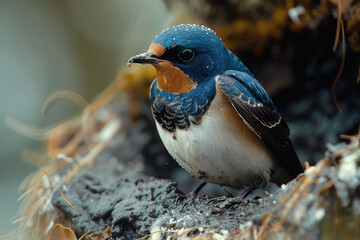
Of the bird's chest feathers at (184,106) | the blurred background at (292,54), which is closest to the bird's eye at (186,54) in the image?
→ the bird's chest feathers at (184,106)

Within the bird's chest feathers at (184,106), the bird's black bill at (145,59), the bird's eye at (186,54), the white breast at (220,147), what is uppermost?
the bird's black bill at (145,59)

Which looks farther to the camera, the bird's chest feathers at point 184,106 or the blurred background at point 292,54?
the blurred background at point 292,54

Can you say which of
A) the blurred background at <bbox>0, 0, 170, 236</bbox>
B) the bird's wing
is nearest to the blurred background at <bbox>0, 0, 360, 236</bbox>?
the bird's wing

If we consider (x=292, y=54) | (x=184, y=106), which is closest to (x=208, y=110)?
(x=184, y=106)

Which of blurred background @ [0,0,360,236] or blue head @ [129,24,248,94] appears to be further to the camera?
blurred background @ [0,0,360,236]

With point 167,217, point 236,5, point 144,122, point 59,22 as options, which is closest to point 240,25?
point 236,5

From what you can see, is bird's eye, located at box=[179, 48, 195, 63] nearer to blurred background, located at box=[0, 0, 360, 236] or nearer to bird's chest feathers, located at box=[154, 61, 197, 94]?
bird's chest feathers, located at box=[154, 61, 197, 94]

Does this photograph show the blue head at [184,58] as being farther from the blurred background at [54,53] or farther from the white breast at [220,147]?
the blurred background at [54,53]
